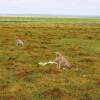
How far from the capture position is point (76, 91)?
16641 millimetres

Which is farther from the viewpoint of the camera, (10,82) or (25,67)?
(25,67)

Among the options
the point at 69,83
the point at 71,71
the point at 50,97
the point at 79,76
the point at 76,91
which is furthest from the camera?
the point at 71,71

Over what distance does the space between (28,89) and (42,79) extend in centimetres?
245

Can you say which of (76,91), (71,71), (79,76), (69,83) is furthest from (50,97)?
(71,71)

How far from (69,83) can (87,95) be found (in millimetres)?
2612

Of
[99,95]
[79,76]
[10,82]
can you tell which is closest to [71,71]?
[79,76]

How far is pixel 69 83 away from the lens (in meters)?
18.4

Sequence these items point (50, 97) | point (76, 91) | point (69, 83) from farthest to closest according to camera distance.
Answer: point (69, 83) < point (76, 91) < point (50, 97)

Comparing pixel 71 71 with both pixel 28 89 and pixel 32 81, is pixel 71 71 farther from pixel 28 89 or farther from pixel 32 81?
pixel 28 89

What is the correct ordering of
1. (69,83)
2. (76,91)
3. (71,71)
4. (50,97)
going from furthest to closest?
(71,71)
(69,83)
(76,91)
(50,97)

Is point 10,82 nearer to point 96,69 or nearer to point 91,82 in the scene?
point 91,82

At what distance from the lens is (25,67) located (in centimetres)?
2319

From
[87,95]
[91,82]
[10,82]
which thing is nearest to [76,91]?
[87,95]

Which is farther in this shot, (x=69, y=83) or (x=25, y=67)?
(x=25, y=67)
